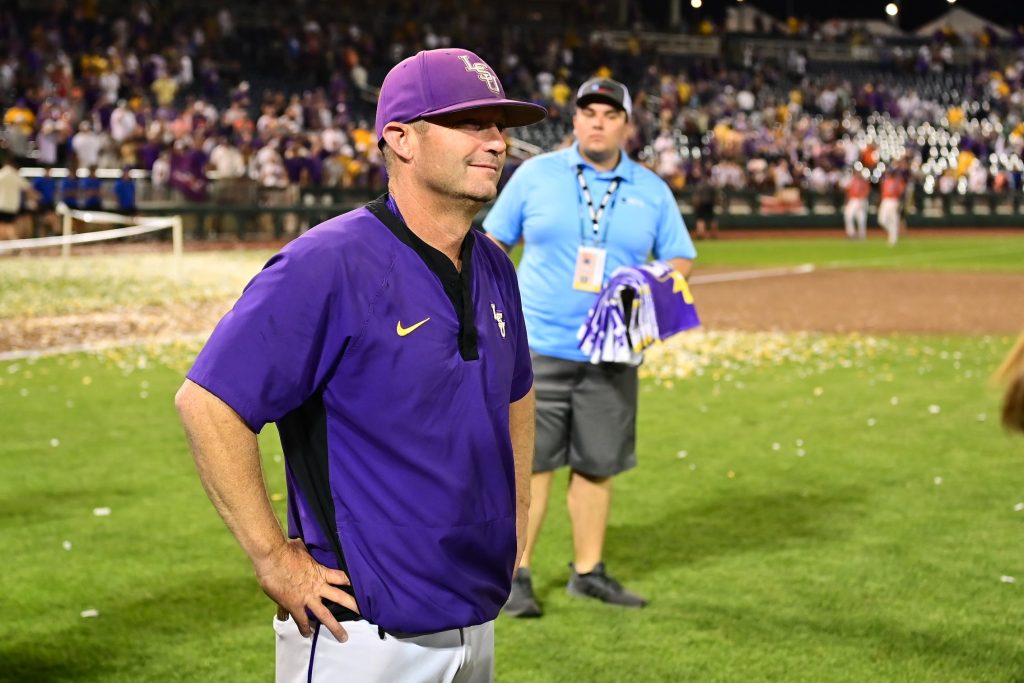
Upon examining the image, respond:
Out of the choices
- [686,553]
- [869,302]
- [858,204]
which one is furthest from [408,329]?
[858,204]

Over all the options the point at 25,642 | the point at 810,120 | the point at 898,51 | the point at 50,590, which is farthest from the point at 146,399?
the point at 898,51

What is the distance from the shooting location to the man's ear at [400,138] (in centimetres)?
275

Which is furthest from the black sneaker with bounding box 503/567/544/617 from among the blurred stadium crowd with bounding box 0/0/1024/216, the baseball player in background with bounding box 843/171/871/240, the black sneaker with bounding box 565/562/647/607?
the baseball player in background with bounding box 843/171/871/240

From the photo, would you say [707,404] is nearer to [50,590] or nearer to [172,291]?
[50,590]

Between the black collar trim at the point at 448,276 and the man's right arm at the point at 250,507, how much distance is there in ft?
1.57

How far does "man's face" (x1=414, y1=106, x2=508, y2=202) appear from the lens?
2.74m

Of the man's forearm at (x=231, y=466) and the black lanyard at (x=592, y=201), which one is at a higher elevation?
the black lanyard at (x=592, y=201)

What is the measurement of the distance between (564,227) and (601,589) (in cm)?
165

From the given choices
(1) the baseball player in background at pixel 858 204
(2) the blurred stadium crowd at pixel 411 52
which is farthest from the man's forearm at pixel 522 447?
(1) the baseball player in background at pixel 858 204

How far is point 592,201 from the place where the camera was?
18.8ft

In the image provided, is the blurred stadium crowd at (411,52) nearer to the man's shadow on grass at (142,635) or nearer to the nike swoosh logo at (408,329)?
the man's shadow on grass at (142,635)

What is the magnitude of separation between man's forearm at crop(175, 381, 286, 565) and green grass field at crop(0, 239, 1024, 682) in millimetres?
2645

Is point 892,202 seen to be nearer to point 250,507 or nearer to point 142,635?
point 142,635

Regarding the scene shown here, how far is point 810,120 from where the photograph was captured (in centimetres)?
4641
